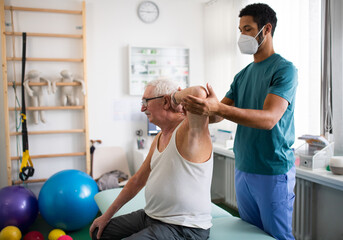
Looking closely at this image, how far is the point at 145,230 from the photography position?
1.25 m

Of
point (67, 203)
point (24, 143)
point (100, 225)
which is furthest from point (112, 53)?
point (100, 225)

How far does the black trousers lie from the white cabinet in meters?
2.45

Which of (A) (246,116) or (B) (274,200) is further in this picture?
(B) (274,200)

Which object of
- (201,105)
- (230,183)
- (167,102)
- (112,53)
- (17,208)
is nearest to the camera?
(201,105)

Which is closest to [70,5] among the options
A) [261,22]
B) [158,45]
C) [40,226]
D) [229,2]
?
[158,45]

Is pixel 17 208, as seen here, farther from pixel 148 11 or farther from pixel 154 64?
pixel 148 11

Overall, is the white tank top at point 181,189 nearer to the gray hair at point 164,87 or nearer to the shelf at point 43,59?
the gray hair at point 164,87

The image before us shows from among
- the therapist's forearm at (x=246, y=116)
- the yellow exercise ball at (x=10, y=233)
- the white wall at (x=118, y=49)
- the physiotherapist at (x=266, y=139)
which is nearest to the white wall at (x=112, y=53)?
the white wall at (x=118, y=49)

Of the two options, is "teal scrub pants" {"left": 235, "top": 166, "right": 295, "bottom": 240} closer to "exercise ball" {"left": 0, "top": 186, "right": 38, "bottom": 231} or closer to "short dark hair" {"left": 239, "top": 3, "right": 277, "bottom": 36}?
"short dark hair" {"left": 239, "top": 3, "right": 277, "bottom": 36}

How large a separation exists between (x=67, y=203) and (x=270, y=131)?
6.25ft

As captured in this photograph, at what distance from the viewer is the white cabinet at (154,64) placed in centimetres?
376

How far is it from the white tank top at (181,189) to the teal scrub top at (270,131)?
1.16 ft

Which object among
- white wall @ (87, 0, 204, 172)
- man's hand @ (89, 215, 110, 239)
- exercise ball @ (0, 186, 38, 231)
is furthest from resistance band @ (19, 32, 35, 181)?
man's hand @ (89, 215, 110, 239)

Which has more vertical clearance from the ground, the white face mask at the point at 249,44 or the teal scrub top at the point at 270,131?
the white face mask at the point at 249,44
